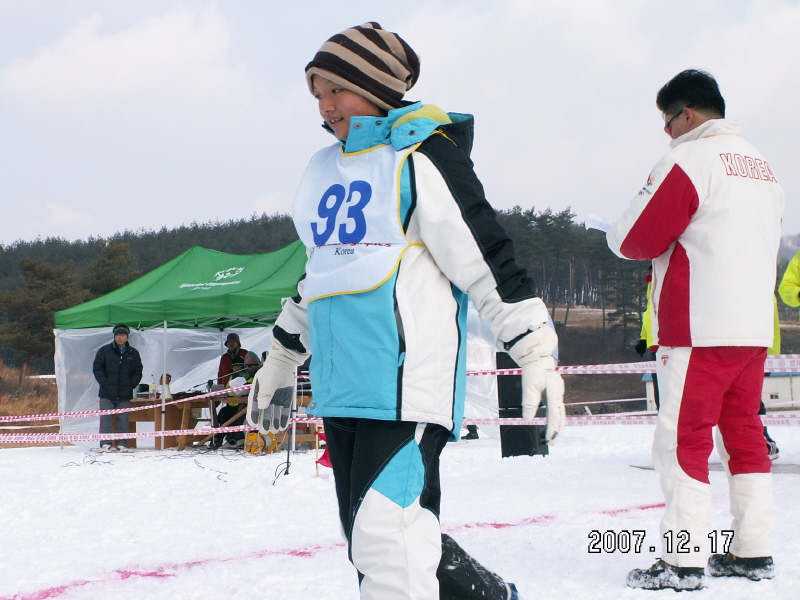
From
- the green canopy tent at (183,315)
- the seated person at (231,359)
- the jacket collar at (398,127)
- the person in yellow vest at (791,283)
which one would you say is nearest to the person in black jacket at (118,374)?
the green canopy tent at (183,315)

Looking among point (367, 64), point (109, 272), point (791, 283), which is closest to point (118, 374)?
point (791, 283)

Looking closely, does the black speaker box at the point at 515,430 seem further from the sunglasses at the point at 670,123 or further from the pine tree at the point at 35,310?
the pine tree at the point at 35,310

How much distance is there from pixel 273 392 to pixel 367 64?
3.37ft

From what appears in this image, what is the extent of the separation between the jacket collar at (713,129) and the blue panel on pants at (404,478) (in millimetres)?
1752

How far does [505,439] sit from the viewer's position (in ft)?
26.6

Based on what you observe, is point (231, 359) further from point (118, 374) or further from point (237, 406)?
point (118, 374)

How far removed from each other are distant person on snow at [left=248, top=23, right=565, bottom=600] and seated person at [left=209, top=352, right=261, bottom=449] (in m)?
8.14

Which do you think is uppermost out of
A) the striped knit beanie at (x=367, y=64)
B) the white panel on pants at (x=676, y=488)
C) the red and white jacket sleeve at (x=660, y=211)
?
the striped knit beanie at (x=367, y=64)

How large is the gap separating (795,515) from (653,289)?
5.61ft

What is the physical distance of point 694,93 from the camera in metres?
2.94

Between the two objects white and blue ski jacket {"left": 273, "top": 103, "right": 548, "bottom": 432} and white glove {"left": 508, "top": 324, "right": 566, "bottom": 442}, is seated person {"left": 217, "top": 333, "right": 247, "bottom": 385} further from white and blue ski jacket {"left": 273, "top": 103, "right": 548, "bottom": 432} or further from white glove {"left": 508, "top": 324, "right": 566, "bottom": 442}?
white glove {"left": 508, "top": 324, "right": 566, "bottom": 442}

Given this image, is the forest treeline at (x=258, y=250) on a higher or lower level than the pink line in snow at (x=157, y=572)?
higher

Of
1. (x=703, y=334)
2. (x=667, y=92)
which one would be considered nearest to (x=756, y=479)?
(x=703, y=334)
